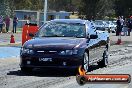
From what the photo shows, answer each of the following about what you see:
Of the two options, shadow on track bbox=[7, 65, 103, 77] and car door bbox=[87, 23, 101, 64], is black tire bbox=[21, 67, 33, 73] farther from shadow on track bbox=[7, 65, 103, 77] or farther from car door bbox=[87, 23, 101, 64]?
car door bbox=[87, 23, 101, 64]

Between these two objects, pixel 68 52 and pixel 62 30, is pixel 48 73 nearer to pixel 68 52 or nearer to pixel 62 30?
pixel 68 52

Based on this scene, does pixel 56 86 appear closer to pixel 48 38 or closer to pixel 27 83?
pixel 27 83

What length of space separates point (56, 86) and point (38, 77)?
5.91ft

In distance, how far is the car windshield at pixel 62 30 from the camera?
1285 cm

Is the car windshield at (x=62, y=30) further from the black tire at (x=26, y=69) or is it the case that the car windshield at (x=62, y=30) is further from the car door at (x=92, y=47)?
the black tire at (x=26, y=69)

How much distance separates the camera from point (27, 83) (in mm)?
10141

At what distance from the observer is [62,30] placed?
1305cm

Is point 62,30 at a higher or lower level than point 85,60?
higher

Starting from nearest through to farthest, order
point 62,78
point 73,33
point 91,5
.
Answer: point 62,78 → point 73,33 → point 91,5

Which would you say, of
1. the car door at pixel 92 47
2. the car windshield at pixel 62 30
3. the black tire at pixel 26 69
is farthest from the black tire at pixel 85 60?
the black tire at pixel 26 69

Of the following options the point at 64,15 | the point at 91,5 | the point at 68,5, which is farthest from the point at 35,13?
the point at 68,5

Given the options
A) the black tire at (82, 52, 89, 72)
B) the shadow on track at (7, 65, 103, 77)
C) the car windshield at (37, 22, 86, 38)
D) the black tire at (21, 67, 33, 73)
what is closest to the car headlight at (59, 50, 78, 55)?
the black tire at (82, 52, 89, 72)

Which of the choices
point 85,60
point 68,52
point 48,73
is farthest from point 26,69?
point 85,60

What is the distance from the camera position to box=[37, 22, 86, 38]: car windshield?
42.2 feet
